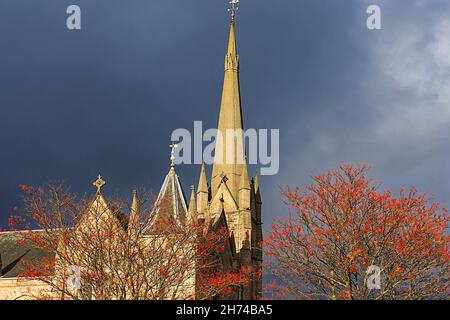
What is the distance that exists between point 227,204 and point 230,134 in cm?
720

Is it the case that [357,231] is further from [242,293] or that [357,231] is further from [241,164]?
[241,164]

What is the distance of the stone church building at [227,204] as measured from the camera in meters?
44.5

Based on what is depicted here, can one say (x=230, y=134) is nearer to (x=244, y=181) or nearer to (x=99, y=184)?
(x=244, y=181)

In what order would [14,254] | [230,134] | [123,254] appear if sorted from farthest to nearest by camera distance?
[230,134]
[14,254]
[123,254]

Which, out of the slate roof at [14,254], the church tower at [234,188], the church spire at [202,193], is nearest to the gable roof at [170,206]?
the church tower at [234,188]

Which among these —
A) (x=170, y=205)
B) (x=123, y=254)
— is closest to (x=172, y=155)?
(x=170, y=205)

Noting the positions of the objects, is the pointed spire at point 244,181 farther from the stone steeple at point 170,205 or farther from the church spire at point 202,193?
the stone steeple at point 170,205

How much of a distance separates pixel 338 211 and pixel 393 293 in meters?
4.70

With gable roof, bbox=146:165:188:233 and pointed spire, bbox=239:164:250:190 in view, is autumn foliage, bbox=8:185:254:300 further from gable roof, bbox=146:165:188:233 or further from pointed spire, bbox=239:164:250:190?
pointed spire, bbox=239:164:250:190

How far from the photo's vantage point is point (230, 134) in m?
57.6

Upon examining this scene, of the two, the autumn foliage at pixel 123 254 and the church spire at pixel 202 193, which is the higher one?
the church spire at pixel 202 193

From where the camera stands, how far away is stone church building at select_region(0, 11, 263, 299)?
146ft

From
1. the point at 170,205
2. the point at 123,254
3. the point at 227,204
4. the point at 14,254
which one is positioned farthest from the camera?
the point at 227,204

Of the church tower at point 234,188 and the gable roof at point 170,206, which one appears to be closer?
the gable roof at point 170,206
